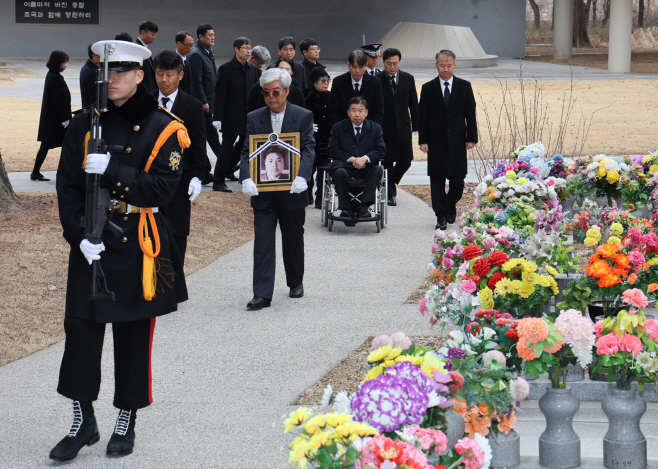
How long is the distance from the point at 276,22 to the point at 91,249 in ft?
125

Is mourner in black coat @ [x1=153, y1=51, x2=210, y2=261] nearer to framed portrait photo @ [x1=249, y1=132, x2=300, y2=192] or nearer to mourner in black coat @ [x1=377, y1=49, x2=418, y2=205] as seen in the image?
framed portrait photo @ [x1=249, y1=132, x2=300, y2=192]

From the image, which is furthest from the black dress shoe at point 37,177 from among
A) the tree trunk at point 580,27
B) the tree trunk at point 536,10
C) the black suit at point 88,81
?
the tree trunk at point 536,10

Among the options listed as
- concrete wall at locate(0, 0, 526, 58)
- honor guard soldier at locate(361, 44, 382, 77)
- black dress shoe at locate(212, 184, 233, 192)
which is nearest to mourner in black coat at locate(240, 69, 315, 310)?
honor guard soldier at locate(361, 44, 382, 77)

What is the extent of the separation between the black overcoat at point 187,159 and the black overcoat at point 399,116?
4.71 m

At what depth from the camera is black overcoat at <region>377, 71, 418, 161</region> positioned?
1115cm

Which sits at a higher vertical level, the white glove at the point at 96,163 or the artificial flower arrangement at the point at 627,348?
the white glove at the point at 96,163

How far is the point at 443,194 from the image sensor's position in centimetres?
1016

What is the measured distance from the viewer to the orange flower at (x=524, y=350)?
3398 mm

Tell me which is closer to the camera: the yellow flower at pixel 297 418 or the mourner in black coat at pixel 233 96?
the yellow flower at pixel 297 418

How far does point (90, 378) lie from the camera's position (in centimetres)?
435

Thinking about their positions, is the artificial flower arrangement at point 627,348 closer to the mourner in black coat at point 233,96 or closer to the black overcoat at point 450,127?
the black overcoat at point 450,127

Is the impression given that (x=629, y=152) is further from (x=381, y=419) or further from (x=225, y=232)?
(x=381, y=419)

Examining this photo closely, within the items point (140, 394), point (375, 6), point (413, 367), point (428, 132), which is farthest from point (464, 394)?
point (375, 6)

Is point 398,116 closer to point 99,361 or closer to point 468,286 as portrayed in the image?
point 468,286
